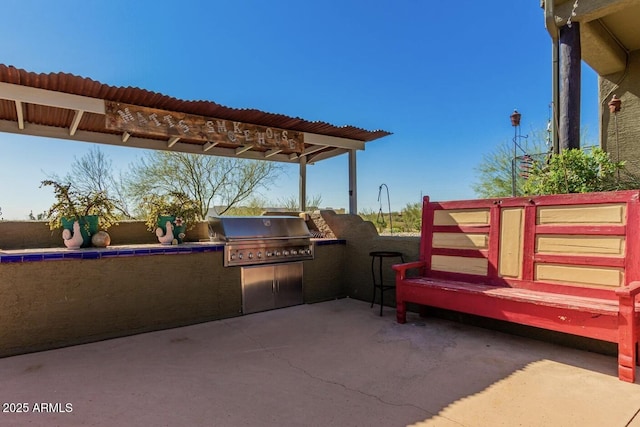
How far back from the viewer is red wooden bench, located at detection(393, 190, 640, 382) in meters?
2.65

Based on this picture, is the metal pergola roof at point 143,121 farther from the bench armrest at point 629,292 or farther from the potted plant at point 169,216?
the bench armrest at point 629,292

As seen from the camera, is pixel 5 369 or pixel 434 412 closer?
pixel 434 412

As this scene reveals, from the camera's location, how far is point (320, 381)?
2467mm

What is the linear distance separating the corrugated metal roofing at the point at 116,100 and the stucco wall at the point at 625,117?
162 inches

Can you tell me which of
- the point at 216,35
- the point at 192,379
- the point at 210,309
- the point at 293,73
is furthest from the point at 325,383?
the point at 293,73

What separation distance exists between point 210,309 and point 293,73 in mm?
7779

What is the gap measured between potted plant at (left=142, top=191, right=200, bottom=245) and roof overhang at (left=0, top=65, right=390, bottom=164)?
2.86ft

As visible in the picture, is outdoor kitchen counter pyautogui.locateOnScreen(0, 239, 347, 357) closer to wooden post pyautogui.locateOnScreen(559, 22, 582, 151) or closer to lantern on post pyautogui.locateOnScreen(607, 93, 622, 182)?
wooden post pyautogui.locateOnScreen(559, 22, 582, 151)

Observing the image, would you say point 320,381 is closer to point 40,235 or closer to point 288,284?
point 288,284

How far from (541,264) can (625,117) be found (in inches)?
176

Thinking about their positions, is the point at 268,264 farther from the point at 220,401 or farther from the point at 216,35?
the point at 216,35

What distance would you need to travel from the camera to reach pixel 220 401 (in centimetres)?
217

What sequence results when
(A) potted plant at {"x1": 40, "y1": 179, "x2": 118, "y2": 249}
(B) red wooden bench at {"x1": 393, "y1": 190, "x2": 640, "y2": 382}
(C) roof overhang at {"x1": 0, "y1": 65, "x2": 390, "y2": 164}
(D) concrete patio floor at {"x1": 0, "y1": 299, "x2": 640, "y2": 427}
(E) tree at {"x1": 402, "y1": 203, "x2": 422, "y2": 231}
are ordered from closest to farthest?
(D) concrete patio floor at {"x1": 0, "y1": 299, "x2": 640, "y2": 427}
(B) red wooden bench at {"x1": 393, "y1": 190, "x2": 640, "y2": 382}
(C) roof overhang at {"x1": 0, "y1": 65, "x2": 390, "y2": 164}
(A) potted plant at {"x1": 40, "y1": 179, "x2": 118, "y2": 249}
(E) tree at {"x1": 402, "y1": 203, "x2": 422, "y2": 231}

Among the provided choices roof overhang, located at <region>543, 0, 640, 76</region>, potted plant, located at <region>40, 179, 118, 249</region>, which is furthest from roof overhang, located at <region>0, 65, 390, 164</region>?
roof overhang, located at <region>543, 0, 640, 76</region>
